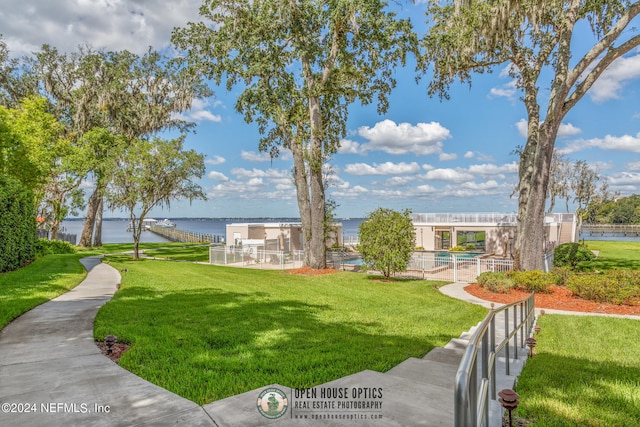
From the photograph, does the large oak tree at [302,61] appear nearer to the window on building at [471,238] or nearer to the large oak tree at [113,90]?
the large oak tree at [113,90]

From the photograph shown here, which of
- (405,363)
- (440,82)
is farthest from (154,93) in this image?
(405,363)

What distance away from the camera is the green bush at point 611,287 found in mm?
9711

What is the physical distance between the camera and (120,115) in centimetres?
2888

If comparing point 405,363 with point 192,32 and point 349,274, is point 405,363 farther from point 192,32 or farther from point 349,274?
point 192,32

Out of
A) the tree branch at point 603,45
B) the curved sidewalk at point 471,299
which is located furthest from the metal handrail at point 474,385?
the tree branch at point 603,45

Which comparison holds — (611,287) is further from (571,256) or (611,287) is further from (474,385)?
(474,385)

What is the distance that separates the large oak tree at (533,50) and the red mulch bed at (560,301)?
2636mm

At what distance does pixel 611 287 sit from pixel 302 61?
14260 millimetres

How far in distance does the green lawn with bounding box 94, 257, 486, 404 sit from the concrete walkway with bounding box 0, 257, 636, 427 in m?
0.26

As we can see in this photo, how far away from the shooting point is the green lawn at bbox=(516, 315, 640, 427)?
10.2 feet

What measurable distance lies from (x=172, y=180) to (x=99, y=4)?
908cm

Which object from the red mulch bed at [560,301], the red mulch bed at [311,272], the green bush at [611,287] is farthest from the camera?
the red mulch bed at [311,272]

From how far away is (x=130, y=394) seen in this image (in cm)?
340

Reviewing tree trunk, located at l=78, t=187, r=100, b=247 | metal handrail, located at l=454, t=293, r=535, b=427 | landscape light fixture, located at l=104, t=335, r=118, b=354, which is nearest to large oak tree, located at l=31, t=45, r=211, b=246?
tree trunk, located at l=78, t=187, r=100, b=247
